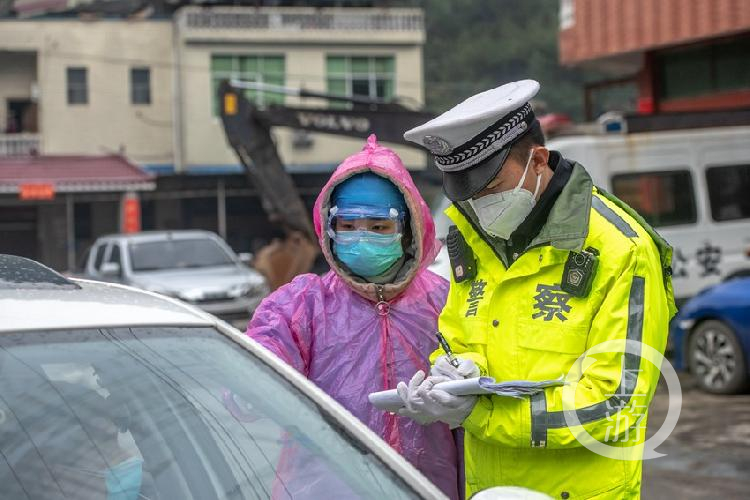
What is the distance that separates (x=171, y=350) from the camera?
8.88 ft

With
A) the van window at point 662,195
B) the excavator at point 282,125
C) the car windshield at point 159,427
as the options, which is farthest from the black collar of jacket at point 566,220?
the excavator at point 282,125

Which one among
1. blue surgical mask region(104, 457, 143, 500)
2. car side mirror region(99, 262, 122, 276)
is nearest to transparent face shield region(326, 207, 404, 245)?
blue surgical mask region(104, 457, 143, 500)

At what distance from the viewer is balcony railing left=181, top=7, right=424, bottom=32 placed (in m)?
40.1

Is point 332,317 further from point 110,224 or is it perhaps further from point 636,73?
point 110,224

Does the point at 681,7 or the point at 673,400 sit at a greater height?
the point at 681,7

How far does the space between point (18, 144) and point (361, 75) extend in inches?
445

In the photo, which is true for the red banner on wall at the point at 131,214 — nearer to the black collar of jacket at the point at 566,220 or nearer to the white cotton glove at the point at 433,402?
the black collar of jacket at the point at 566,220

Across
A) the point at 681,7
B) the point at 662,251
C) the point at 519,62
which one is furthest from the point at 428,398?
the point at 519,62

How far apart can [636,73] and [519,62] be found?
45.7 m

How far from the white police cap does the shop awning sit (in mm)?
34924

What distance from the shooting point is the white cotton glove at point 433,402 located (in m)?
2.77

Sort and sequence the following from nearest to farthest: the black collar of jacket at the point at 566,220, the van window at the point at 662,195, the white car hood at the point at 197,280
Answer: the black collar of jacket at the point at 566,220 < the van window at the point at 662,195 < the white car hood at the point at 197,280

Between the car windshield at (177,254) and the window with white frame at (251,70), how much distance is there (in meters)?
22.1

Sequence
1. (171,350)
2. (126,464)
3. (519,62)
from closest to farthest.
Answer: (126,464) → (171,350) → (519,62)
